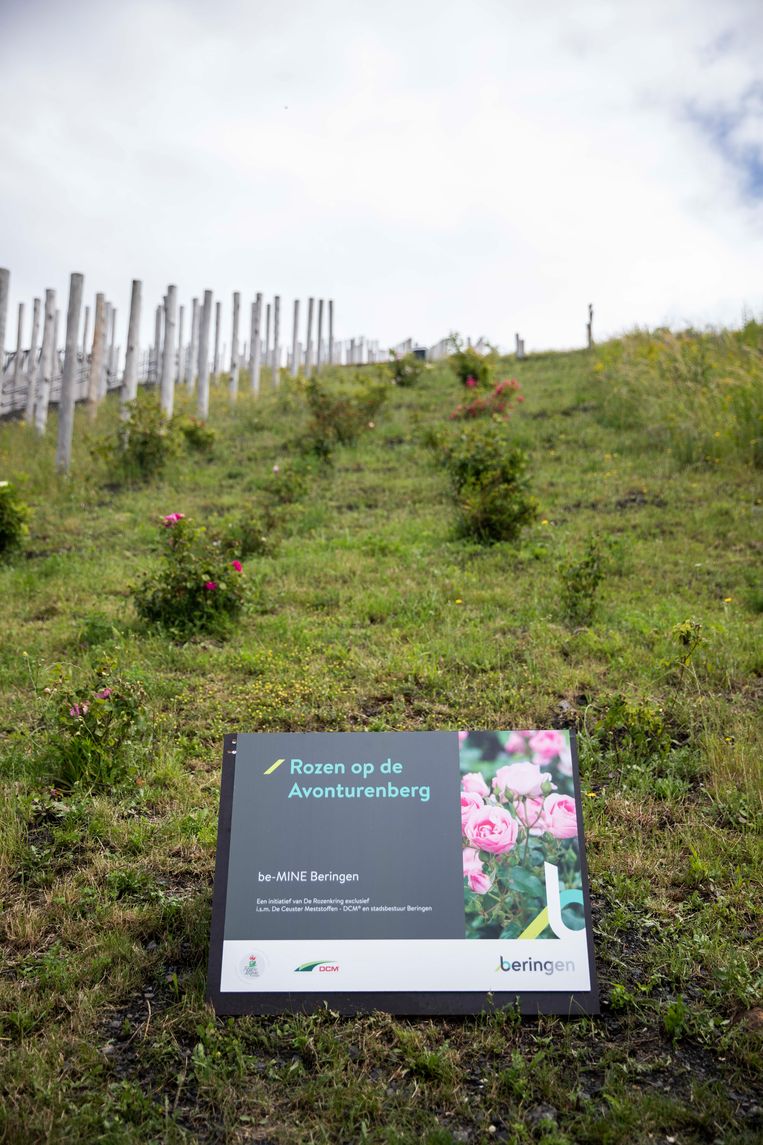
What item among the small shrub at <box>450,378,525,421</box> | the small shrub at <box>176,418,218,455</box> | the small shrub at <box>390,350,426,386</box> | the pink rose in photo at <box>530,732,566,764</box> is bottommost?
the pink rose in photo at <box>530,732,566,764</box>

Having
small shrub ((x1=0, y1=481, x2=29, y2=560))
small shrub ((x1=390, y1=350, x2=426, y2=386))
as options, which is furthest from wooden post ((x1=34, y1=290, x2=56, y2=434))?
small shrub ((x1=390, y1=350, x2=426, y2=386))

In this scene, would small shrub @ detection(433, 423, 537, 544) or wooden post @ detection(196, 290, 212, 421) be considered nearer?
small shrub @ detection(433, 423, 537, 544)

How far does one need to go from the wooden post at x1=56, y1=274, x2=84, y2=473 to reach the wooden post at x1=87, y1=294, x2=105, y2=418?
7.12ft

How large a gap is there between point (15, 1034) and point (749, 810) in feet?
9.61

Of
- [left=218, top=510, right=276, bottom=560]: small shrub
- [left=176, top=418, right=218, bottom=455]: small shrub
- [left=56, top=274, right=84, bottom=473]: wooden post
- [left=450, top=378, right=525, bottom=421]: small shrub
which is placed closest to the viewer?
[left=218, top=510, right=276, bottom=560]: small shrub

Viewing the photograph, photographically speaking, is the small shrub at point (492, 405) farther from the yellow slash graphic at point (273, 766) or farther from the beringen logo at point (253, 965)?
the beringen logo at point (253, 965)

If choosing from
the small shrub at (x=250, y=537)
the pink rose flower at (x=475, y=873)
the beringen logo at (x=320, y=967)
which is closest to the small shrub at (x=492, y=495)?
the small shrub at (x=250, y=537)

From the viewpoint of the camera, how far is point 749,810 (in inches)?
154

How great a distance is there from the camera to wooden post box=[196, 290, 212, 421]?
16.5 meters

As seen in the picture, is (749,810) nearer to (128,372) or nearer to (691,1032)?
(691,1032)

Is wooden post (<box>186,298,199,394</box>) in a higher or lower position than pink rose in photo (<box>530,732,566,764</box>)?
higher

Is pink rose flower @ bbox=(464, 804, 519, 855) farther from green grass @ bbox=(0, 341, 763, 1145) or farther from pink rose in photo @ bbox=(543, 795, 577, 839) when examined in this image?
green grass @ bbox=(0, 341, 763, 1145)

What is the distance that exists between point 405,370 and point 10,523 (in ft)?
43.7

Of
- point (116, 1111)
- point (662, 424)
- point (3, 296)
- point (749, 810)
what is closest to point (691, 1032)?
point (749, 810)
